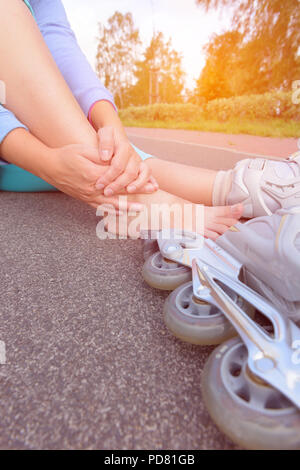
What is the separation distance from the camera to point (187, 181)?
0.92 metres

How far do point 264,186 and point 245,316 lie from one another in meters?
0.48

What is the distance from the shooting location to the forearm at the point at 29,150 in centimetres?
74

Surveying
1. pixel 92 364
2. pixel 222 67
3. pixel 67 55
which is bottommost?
pixel 92 364

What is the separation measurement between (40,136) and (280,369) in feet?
2.33

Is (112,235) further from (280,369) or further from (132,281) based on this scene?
(280,369)

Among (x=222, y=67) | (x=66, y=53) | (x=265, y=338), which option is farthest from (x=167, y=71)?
(x=265, y=338)

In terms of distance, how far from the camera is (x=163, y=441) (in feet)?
1.08

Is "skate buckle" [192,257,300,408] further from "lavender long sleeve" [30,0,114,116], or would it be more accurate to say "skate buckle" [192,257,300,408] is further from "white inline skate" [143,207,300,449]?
"lavender long sleeve" [30,0,114,116]

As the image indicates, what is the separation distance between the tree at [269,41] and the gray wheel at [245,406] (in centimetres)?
425

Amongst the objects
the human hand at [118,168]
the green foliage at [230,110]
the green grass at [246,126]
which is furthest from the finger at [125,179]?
the green foliage at [230,110]

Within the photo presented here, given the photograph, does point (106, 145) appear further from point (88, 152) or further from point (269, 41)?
point (269, 41)

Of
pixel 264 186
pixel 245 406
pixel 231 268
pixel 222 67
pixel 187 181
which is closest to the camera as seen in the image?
pixel 245 406

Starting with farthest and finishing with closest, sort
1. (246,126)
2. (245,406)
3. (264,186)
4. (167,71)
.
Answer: (167,71)
(246,126)
(264,186)
(245,406)

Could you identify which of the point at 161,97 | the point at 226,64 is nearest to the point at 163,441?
the point at 226,64
